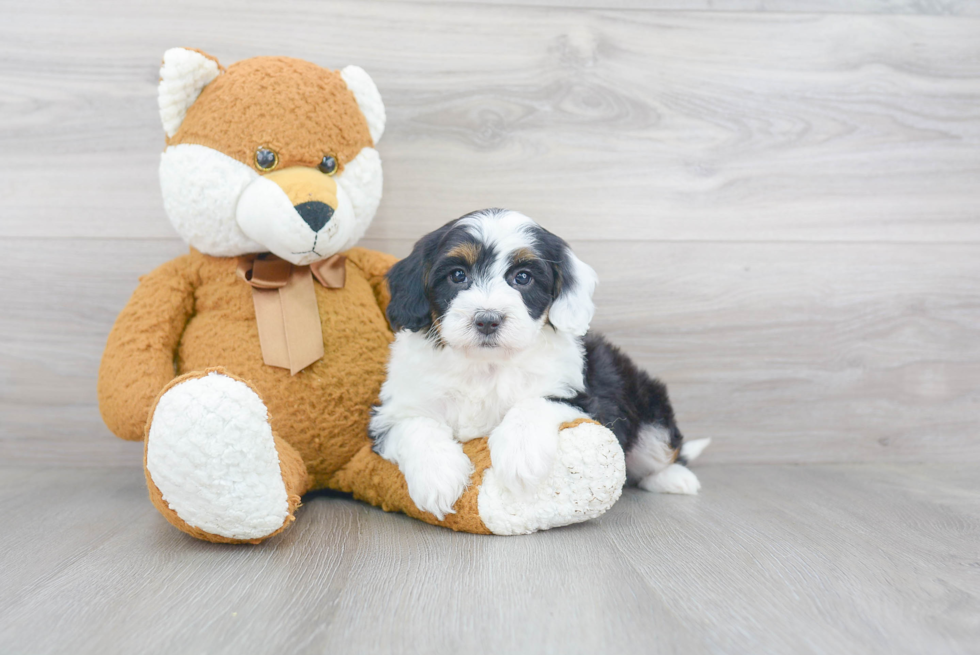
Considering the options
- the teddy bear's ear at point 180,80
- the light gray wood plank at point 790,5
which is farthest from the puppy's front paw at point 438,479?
the light gray wood plank at point 790,5

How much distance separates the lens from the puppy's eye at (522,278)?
143cm

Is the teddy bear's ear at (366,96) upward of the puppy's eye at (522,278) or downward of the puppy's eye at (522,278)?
upward

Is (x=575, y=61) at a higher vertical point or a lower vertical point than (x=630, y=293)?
higher

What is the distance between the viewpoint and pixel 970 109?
2.11m

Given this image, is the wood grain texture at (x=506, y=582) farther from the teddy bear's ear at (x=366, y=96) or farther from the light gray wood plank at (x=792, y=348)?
the teddy bear's ear at (x=366, y=96)

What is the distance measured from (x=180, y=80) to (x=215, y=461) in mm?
857

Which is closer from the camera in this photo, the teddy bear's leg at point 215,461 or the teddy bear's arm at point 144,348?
the teddy bear's leg at point 215,461

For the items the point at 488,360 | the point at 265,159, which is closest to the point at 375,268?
the point at 265,159

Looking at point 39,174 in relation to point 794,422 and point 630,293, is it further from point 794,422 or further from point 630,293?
point 794,422

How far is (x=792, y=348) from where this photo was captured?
2.14 metres

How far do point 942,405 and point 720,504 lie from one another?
996 millimetres

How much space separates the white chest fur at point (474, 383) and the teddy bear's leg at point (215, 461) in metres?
0.34

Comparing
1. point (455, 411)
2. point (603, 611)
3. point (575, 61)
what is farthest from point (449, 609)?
point (575, 61)

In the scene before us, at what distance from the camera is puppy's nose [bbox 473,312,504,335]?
4.36 ft
